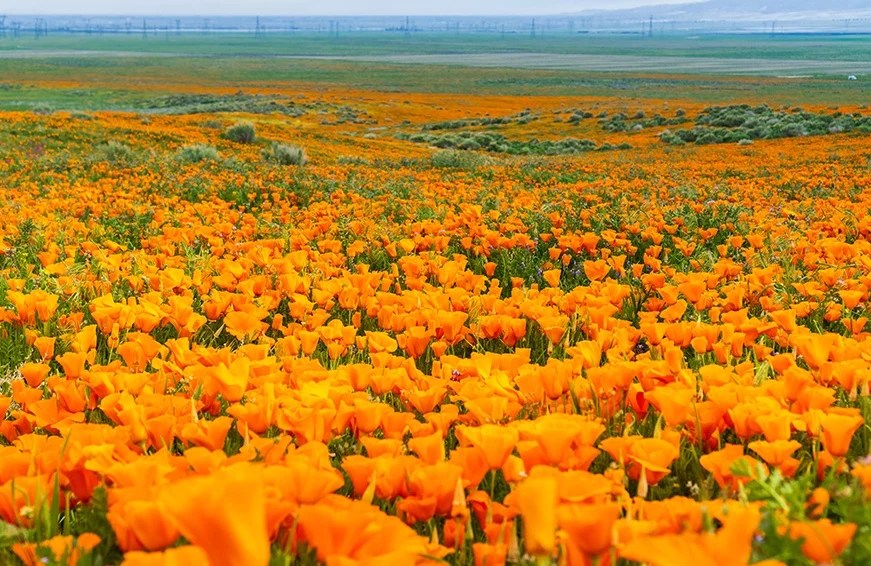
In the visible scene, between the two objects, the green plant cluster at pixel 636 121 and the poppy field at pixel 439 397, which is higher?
the green plant cluster at pixel 636 121

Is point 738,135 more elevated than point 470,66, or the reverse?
point 470,66

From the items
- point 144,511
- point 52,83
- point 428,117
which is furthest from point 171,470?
point 52,83

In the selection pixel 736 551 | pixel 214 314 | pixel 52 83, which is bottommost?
pixel 214 314

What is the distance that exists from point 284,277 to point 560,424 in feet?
7.57

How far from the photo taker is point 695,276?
3477mm

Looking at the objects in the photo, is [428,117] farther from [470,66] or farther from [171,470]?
[470,66]

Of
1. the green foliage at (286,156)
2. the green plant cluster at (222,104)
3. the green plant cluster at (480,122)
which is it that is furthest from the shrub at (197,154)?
the green plant cluster at (222,104)

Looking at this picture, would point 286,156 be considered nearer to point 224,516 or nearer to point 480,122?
point 224,516

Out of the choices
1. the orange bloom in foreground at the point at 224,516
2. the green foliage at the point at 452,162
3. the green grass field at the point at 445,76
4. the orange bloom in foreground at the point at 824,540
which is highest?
the green grass field at the point at 445,76

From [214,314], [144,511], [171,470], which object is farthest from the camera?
[214,314]

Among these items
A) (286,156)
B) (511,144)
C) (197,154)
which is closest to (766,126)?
(511,144)

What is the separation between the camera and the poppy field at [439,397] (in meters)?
1.08

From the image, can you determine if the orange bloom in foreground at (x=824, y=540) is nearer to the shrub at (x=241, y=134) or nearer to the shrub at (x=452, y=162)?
the shrub at (x=452, y=162)

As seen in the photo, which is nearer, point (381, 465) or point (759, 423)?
point (381, 465)
